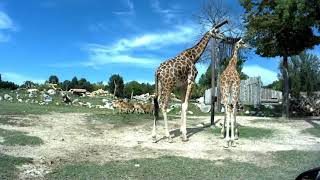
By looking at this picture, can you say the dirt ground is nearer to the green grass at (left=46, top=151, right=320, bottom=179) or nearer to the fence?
the green grass at (left=46, top=151, right=320, bottom=179)

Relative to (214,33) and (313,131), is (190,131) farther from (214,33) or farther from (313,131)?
(313,131)

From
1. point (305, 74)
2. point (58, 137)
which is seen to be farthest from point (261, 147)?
point (305, 74)

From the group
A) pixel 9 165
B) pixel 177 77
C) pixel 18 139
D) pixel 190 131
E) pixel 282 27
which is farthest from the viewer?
pixel 282 27

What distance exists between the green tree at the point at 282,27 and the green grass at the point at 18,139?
11.8m

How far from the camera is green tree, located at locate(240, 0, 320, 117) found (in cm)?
1939

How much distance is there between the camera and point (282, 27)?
2069cm

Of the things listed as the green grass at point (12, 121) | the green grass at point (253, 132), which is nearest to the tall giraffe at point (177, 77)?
the green grass at point (253, 132)

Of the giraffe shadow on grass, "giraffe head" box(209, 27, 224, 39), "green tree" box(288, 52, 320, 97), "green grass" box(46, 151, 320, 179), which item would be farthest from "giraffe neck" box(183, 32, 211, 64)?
"green tree" box(288, 52, 320, 97)

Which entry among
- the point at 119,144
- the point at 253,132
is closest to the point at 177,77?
the point at 119,144

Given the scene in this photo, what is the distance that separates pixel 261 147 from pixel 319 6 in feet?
28.0

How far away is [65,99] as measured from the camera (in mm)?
27312

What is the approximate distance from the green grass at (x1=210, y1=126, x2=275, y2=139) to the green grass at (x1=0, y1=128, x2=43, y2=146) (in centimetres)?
623

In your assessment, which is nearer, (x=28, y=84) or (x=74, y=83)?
(x=28, y=84)

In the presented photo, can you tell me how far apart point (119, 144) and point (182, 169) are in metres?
3.34
